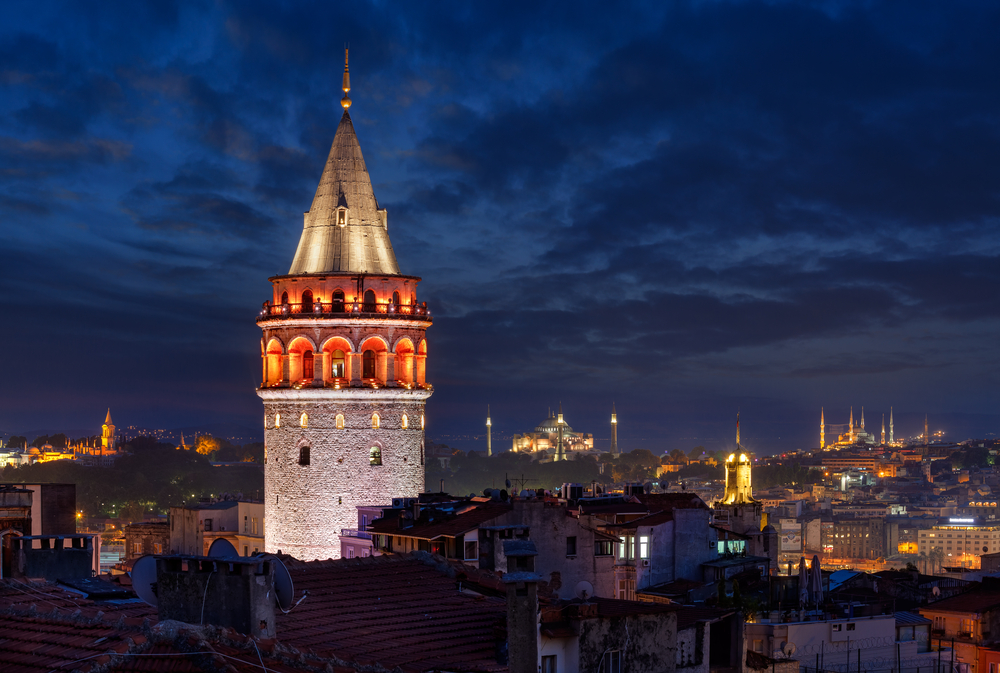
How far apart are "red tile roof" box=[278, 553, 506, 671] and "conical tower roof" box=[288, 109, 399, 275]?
18.0 meters

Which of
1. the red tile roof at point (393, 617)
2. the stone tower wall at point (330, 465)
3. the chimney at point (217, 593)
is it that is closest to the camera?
the chimney at point (217, 593)

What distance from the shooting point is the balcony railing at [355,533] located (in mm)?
31938

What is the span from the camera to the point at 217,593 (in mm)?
12281

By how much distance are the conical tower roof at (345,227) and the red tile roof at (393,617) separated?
17951mm

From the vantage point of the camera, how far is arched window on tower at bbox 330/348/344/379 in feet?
117

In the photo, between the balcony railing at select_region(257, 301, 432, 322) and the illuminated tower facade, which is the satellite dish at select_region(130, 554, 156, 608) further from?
the illuminated tower facade

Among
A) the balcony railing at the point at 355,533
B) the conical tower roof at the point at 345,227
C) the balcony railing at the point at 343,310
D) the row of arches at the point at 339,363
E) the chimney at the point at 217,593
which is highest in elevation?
the conical tower roof at the point at 345,227

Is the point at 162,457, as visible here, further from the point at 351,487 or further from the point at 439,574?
the point at 439,574

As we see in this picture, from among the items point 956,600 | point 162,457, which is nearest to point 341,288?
point 956,600

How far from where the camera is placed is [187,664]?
35.4 feet

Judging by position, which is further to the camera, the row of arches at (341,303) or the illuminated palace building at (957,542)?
the illuminated palace building at (957,542)

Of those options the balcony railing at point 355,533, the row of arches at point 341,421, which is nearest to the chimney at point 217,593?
the balcony railing at point 355,533

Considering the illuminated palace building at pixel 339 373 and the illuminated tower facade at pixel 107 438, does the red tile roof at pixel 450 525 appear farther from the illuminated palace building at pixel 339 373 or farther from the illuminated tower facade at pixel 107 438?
the illuminated tower facade at pixel 107 438

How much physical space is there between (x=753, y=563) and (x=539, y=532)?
9067mm
